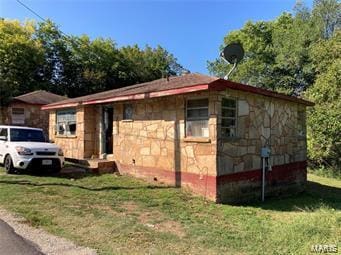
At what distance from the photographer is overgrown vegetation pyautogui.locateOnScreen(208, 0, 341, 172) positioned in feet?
65.9

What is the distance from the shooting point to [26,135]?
46.2 feet

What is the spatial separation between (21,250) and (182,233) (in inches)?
104

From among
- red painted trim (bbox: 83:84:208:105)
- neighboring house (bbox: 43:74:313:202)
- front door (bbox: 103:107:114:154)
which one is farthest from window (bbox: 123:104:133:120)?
front door (bbox: 103:107:114:154)

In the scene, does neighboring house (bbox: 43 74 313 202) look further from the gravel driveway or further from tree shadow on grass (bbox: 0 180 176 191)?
the gravel driveway

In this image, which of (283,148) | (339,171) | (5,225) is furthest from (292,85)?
(5,225)

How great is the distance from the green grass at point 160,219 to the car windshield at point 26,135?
8.25ft

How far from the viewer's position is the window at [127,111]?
43.4 ft

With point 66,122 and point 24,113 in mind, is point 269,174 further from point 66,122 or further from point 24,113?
point 24,113

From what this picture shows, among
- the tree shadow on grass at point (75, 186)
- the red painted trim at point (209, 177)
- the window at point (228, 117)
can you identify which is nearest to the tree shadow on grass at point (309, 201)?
the red painted trim at point (209, 177)

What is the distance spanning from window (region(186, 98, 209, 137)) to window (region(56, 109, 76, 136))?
7134 mm

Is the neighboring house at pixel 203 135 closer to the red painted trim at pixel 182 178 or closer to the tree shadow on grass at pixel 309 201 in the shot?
the red painted trim at pixel 182 178

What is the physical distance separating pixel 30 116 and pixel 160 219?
18270 mm

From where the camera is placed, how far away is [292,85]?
30297mm

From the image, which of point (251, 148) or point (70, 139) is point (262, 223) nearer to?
point (251, 148)
